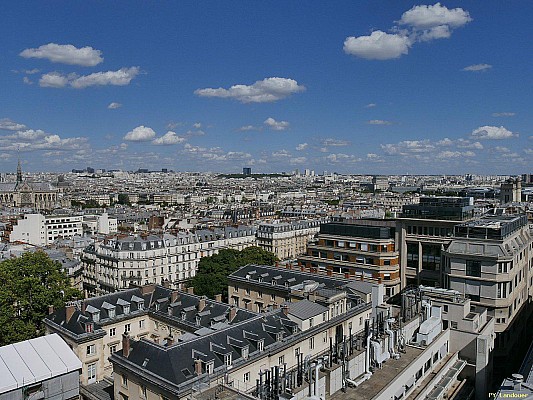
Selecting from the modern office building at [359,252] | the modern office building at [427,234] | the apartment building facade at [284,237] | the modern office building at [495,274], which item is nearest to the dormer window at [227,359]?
the modern office building at [495,274]

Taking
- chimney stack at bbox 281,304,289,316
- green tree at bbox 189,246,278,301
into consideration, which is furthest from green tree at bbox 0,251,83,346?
chimney stack at bbox 281,304,289,316

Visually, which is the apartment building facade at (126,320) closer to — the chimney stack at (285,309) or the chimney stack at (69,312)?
the chimney stack at (69,312)

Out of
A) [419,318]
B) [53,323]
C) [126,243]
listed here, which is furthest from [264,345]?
[126,243]

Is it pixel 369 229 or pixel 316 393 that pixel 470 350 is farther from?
pixel 369 229

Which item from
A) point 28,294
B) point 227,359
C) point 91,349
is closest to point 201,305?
point 91,349

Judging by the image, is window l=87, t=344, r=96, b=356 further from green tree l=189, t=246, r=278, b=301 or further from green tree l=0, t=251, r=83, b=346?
green tree l=189, t=246, r=278, b=301

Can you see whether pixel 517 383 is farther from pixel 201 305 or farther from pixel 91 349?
pixel 91 349

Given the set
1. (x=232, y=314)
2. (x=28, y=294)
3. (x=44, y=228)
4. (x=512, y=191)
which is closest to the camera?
(x=232, y=314)

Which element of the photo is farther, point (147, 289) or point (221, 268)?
point (221, 268)
